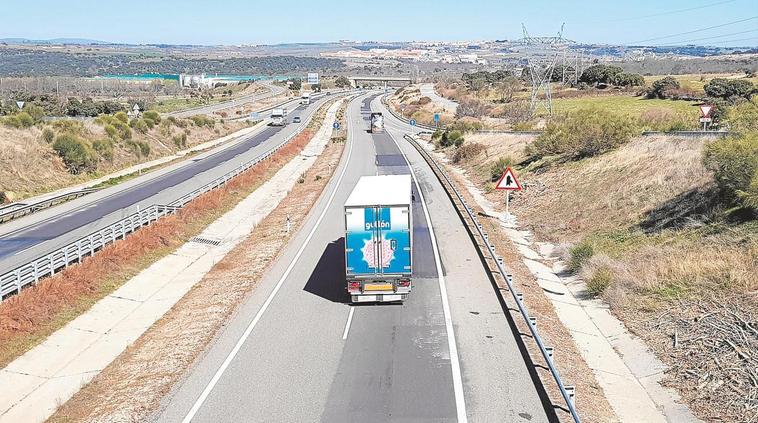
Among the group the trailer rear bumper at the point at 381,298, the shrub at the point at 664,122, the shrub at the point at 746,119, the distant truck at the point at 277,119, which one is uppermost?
the shrub at the point at 746,119

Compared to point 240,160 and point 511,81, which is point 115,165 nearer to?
point 240,160

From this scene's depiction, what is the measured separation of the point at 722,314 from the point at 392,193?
30.3 feet

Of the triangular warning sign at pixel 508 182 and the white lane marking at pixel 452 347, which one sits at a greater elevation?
the triangular warning sign at pixel 508 182

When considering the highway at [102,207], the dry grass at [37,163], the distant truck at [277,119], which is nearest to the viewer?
the highway at [102,207]

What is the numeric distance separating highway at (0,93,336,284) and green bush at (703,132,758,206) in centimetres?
2553

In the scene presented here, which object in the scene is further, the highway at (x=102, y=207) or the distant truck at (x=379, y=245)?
the highway at (x=102, y=207)

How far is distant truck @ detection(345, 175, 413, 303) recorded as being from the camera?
62.9ft

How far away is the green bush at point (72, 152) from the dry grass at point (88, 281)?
15.7m

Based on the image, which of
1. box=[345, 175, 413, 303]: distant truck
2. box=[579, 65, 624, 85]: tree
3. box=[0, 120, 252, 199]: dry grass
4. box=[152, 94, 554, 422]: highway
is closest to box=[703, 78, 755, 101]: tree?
box=[579, 65, 624, 85]: tree

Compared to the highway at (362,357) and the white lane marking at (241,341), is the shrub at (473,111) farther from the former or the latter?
the highway at (362,357)

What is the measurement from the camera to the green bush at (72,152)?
1982 inches

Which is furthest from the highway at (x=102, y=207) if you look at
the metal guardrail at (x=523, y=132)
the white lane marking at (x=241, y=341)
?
the metal guardrail at (x=523, y=132)

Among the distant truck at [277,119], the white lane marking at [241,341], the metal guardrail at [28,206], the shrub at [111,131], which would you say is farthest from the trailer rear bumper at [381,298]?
the distant truck at [277,119]

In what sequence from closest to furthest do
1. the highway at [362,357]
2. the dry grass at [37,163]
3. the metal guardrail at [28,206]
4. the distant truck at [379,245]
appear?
1. the highway at [362,357]
2. the distant truck at [379,245]
3. the metal guardrail at [28,206]
4. the dry grass at [37,163]
